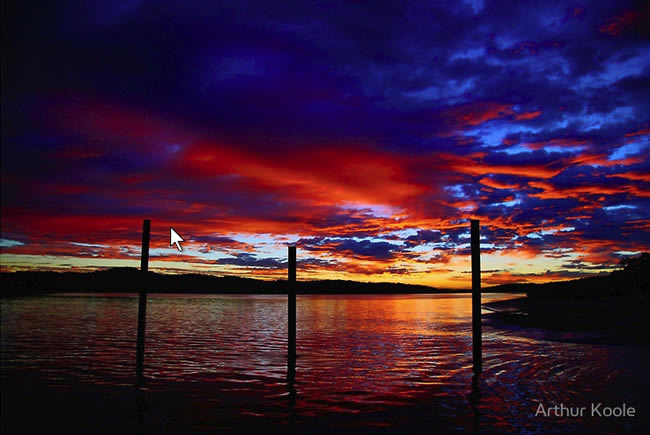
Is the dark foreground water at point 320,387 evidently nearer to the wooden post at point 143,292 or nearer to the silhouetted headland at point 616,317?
the wooden post at point 143,292

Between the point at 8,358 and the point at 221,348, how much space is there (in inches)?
352

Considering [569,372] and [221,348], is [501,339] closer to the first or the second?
[569,372]

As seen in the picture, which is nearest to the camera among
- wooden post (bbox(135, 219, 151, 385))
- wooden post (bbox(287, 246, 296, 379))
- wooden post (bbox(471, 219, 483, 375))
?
wooden post (bbox(471, 219, 483, 375))

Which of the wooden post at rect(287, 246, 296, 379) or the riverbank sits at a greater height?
the wooden post at rect(287, 246, 296, 379)

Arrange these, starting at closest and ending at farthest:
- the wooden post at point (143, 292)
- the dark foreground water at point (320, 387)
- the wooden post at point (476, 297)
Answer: the dark foreground water at point (320, 387) → the wooden post at point (476, 297) → the wooden post at point (143, 292)

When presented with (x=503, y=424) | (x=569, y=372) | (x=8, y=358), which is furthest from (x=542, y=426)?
(x=8, y=358)

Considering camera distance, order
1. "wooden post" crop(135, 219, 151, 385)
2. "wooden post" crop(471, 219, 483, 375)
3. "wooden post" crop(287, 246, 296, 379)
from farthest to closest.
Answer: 1. "wooden post" crop(135, 219, 151, 385)
2. "wooden post" crop(287, 246, 296, 379)
3. "wooden post" crop(471, 219, 483, 375)

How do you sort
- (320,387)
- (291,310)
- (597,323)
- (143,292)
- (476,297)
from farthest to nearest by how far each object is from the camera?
(597,323), (143,292), (291,310), (476,297), (320,387)

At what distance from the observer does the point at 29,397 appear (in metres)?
13.0

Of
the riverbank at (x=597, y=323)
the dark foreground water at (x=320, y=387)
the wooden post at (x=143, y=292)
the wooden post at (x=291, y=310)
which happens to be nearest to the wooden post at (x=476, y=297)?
the dark foreground water at (x=320, y=387)

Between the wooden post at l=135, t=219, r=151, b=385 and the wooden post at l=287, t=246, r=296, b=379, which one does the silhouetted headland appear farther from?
the wooden post at l=135, t=219, r=151, b=385

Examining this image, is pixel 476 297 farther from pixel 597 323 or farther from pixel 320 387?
pixel 597 323

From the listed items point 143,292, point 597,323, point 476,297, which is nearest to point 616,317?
point 597,323

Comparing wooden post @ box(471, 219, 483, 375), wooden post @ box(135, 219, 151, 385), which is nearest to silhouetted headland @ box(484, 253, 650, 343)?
wooden post @ box(471, 219, 483, 375)
